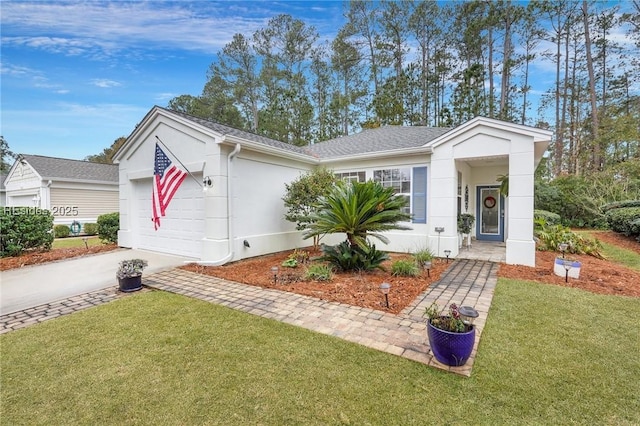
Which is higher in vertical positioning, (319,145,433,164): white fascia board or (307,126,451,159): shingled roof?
(307,126,451,159): shingled roof

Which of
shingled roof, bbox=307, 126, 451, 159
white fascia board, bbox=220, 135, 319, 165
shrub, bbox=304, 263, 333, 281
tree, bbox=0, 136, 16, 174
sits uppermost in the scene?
tree, bbox=0, 136, 16, 174

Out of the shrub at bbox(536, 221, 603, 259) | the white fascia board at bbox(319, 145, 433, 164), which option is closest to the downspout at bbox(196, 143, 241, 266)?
the white fascia board at bbox(319, 145, 433, 164)

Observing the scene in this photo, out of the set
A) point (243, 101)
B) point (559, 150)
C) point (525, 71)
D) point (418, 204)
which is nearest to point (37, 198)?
point (243, 101)

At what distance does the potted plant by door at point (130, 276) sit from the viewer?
550cm

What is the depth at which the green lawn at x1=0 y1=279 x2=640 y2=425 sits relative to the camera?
7.89ft

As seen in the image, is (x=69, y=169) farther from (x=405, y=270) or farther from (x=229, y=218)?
(x=405, y=270)

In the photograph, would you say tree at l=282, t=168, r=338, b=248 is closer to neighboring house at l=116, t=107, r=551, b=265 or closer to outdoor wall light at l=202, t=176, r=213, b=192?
neighboring house at l=116, t=107, r=551, b=265

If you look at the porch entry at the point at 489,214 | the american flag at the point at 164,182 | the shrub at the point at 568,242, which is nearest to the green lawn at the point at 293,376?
the american flag at the point at 164,182

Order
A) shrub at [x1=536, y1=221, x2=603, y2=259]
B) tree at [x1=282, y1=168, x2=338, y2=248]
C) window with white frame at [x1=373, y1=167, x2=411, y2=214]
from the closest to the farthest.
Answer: tree at [x1=282, y1=168, x2=338, y2=248] → shrub at [x1=536, y1=221, x2=603, y2=259] → window with white frame at [x1=373, y1=167, x2=411, y2=214]

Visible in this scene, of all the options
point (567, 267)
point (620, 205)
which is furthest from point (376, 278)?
point (620, 205)

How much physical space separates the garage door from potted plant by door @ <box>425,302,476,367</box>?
6852mm

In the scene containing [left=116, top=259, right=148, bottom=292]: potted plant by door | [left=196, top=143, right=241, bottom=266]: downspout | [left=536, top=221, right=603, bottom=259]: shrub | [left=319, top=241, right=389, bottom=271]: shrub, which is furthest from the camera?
[left=536, top=221, right=603, bottom=259]: shrub

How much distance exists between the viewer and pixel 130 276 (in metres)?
5.52

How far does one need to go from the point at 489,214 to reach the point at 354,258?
7.98 metres
